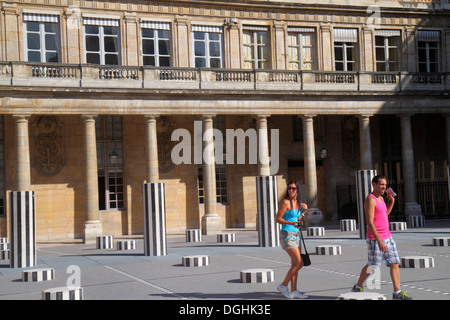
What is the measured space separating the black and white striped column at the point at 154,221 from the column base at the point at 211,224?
1013 cm

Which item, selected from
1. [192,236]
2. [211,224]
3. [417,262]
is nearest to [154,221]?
[192,236]

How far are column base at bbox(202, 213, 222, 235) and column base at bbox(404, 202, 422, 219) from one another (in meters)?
9.54

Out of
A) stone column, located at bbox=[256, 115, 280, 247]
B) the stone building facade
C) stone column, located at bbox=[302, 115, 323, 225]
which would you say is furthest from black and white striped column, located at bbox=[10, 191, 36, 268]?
stone column, located at bbox=[302, 115, 323, 225]

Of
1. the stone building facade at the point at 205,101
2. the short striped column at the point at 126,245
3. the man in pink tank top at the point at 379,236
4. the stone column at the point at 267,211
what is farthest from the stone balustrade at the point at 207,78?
the man in pink tank top at the point at 379,236

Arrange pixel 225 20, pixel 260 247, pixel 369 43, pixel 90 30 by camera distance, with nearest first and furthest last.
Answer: pixel 260 247
pixel 90 30
pixel 225 20
pixel 369 43

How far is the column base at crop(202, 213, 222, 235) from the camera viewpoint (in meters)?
30.7

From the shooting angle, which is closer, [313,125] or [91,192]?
[91,192]

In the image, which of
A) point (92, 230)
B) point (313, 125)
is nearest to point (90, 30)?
point (92, 230)

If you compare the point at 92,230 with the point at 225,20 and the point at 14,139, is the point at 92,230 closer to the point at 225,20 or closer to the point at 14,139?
the point at 14,139

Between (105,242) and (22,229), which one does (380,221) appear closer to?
(22,229)

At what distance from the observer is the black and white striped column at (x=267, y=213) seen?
72.2ft

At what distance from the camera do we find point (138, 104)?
97.8ft

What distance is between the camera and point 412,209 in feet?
111

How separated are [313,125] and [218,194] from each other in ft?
21.0
